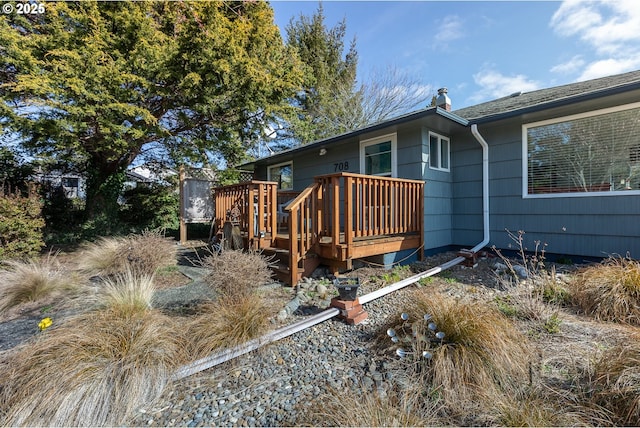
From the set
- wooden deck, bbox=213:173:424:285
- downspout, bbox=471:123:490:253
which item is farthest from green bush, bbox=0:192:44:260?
downspout, bbox=471:123:490:253

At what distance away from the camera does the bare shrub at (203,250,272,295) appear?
3.11 meters

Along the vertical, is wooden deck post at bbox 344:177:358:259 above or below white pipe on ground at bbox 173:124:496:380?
above

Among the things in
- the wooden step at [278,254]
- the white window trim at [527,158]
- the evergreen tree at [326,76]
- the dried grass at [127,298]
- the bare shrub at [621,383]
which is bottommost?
the bare shrub at [621,383]

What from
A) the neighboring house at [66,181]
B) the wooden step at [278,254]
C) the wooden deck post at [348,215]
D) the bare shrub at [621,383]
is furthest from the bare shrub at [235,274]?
the neighboring house at [66,181]

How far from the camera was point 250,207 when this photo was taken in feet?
16.9

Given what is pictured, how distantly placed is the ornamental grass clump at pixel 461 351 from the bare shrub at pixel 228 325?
121cm

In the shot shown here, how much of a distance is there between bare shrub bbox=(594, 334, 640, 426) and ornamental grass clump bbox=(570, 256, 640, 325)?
4.26 feet

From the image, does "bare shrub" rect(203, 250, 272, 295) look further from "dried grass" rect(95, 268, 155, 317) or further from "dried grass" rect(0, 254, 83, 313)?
"dried grass" rect(0, 254, 83, 313)

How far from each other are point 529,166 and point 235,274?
5837mm

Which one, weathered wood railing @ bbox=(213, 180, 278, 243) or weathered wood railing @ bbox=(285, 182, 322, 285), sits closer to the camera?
weathered wood railing @ bbox=(285, 182, 322, 285)

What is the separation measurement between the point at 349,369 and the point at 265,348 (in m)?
0.77

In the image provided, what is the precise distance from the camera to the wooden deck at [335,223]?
420cm

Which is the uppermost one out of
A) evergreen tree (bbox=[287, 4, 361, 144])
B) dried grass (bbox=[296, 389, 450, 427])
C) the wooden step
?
evergreen tree (bbox=[287, 4, 361, 144])

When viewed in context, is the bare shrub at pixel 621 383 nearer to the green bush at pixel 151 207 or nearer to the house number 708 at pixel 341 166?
the house number 708 at pixel 341 166
